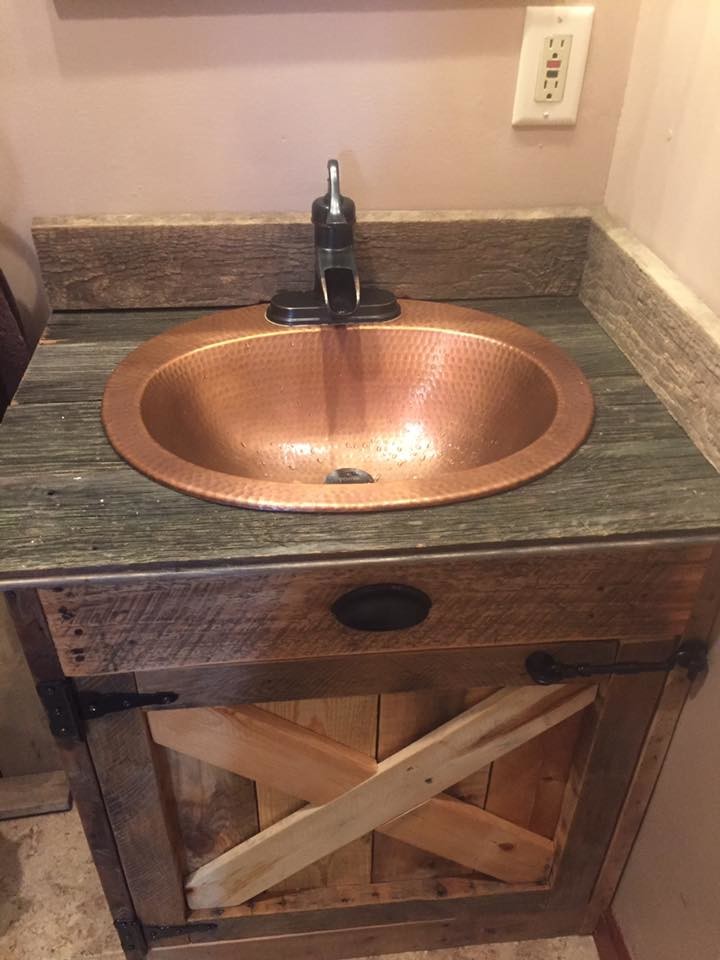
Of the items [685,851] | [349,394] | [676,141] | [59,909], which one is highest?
[676,141]

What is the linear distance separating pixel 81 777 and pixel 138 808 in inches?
3.1

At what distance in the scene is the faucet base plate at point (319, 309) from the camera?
953mm

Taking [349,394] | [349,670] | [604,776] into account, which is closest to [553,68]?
[349,394]

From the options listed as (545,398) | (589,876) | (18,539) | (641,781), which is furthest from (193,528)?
(589,876)

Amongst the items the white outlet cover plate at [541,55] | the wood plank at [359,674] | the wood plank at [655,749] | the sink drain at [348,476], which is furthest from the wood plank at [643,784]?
the white outlet cover plate at [541,55]

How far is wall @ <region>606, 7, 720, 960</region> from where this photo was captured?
Answer: 795 mm

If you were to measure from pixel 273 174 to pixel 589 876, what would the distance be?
3.29 ft

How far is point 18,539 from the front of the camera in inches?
25.6

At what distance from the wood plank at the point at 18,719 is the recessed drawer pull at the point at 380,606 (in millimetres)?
688

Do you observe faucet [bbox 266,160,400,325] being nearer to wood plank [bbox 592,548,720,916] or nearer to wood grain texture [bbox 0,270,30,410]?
wood grain texture [bbox 0,270,30,410]

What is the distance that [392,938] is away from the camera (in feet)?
3.72

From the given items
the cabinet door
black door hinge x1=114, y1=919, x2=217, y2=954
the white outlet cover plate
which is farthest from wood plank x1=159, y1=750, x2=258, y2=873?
the white outlet cover plate

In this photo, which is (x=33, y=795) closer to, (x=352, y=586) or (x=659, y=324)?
(x=352, y=586)

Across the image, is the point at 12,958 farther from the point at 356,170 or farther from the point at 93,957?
the point at 356,170
